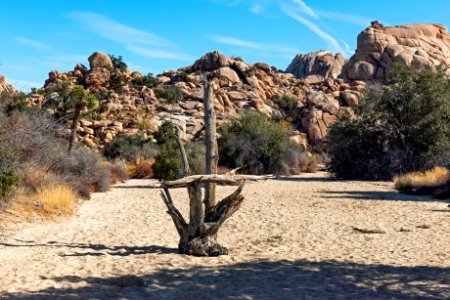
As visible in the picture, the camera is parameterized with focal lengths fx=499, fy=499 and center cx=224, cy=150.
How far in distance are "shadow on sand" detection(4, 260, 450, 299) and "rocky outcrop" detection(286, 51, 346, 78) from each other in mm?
76823

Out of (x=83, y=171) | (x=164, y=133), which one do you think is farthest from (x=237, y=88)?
(x=83, y=171)

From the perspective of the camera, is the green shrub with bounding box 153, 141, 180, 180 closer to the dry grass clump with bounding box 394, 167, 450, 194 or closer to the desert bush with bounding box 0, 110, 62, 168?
the desert bush with bounding box 0, 110, 62, 168

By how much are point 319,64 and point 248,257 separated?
81597mm

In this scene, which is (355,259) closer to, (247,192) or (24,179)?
(24,179)

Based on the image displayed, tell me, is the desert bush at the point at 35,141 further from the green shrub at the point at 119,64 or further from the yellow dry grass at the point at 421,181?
the green shrub at the point at 119,64

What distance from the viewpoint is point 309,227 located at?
12562mm

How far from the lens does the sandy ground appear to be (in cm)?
703

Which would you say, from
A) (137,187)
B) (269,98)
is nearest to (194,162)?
(137,187)

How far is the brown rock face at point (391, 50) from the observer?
64.1 meters

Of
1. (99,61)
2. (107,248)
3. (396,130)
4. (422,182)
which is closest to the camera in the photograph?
(107,248)

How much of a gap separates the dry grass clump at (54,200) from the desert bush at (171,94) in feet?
135

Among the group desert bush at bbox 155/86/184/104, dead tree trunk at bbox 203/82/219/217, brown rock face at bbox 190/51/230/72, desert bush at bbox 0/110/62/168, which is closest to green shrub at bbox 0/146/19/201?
desert bush at bbox 0/110/62/168

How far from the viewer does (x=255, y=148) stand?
33750 mm

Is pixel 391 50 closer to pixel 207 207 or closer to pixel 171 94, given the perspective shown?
pixel 171 94
